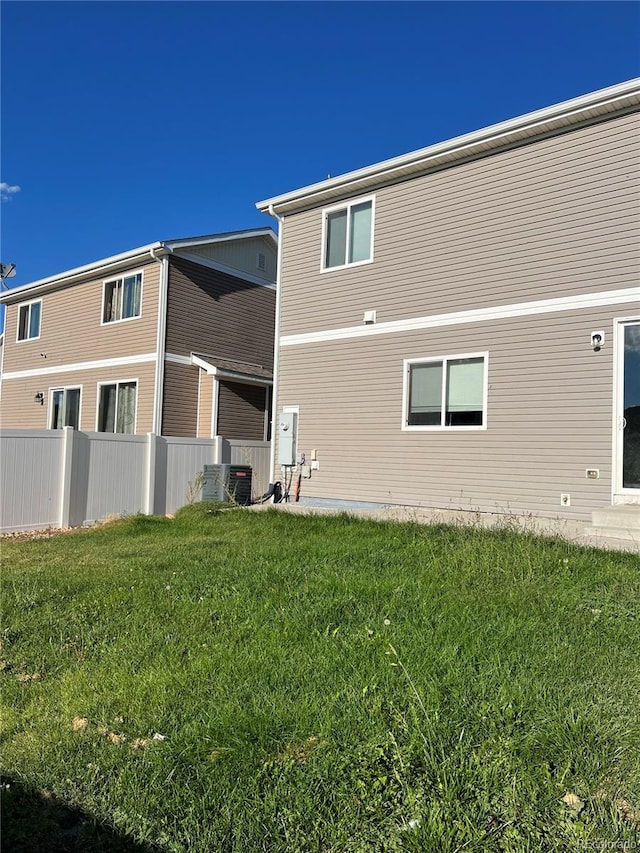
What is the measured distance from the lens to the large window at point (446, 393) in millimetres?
9227

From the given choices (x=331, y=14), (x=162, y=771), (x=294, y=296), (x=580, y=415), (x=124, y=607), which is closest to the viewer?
(x=162, y=771)

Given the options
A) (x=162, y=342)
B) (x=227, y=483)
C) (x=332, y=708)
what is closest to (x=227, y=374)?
(x=162, y=342)

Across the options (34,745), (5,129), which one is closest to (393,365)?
(5,129)

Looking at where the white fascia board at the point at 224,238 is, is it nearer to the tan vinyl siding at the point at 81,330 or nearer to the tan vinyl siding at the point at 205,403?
the tan vinyl siding at the point at 81,330

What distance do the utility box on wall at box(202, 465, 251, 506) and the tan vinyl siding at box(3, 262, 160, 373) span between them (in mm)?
4166

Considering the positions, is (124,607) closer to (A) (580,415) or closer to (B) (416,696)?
(B) (416,696)

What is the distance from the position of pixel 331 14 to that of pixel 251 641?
9.04 m

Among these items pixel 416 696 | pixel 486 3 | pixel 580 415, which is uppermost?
pixel 486 3

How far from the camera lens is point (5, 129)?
16.6ft

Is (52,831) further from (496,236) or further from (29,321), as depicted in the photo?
(29,321)

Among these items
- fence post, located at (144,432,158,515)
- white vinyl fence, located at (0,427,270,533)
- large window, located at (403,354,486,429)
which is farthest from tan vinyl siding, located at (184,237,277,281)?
large window, located at (403,354,486,429)

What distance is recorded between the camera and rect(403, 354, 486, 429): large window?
30.3ft

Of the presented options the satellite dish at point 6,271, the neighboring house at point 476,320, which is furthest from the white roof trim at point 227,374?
the satellite dish at point 6,271

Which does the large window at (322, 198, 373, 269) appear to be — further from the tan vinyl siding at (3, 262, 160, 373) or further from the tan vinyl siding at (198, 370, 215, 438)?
the tan vinyl siding at (3, 262, 160, 373)
